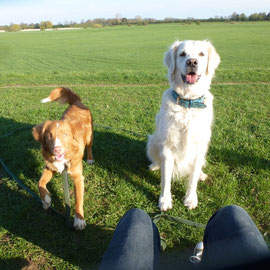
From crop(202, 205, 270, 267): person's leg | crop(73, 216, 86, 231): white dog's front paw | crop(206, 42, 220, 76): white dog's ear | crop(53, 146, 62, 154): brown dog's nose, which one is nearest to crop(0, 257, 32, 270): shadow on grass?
crop(73, 216, 86, 231): white dog's front paw

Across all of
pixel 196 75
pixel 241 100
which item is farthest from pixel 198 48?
pixel 241 100

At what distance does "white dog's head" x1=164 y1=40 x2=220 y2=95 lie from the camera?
2691mm

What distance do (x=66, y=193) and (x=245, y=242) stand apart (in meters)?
1.76

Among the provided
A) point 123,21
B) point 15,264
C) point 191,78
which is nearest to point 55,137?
point 15,264

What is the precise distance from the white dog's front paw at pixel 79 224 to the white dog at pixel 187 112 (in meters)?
0.96

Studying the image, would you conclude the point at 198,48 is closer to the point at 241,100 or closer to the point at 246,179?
the point at 246,179

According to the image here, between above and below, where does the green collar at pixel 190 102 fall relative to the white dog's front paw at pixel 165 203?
above

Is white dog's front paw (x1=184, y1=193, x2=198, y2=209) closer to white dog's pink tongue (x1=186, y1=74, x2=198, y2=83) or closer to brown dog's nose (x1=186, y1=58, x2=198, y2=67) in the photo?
white dog's pink tongue (x1=186, y1=74, x2=198, y2=83)

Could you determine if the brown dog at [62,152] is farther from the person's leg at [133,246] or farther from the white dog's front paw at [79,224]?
the person's leg at [133,246]

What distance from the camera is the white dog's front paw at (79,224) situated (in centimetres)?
266

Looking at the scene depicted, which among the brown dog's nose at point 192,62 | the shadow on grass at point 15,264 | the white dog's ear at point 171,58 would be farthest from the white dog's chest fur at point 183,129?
the shadow on grass at point 15,264

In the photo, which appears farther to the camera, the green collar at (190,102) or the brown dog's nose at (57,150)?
the green collar at (190,102)

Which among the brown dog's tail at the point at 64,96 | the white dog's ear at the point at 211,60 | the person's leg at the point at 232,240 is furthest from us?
the brown dog's tail at the point at 64,96

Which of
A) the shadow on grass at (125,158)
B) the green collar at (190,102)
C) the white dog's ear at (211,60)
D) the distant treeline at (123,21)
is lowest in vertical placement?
the distant treeline at (123,21)
